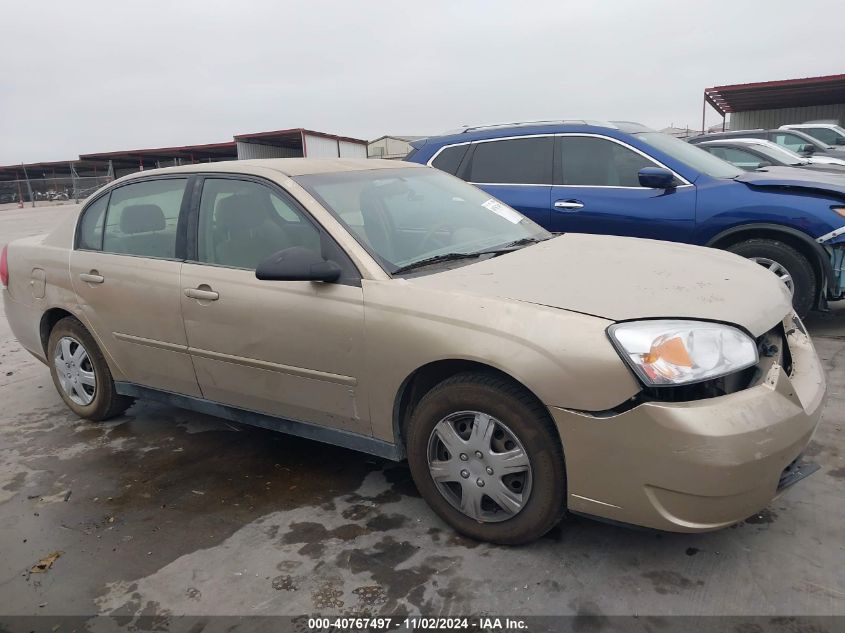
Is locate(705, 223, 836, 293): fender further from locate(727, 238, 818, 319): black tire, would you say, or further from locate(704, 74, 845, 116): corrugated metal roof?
locate(704, 74, 845, 116): corrugated metal roof

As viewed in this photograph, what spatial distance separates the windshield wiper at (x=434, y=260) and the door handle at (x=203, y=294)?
1012mm

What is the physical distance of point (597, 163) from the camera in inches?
220

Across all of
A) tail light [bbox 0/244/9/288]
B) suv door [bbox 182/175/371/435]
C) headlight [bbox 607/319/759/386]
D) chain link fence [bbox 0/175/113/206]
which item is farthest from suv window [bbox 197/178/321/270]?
chain link fence [bbox 0/175/113/206]

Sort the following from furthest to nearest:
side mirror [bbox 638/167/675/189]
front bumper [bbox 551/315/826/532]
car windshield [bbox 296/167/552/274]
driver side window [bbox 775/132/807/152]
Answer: driver side window [bbox 775/132/807/152]
side mirror [bbox 638/167/675/189]
car windshield [bbox 296/167/552/274]
front bumper [bbox 551/315/826/532]

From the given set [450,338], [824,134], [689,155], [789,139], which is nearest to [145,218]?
[450,338]

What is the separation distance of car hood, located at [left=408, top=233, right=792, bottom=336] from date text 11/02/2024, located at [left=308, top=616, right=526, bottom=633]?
1.13 meters

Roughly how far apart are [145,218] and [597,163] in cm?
362

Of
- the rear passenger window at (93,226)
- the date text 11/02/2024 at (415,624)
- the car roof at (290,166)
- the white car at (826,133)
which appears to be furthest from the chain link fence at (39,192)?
the date text 11/02/2024 at (415,624)

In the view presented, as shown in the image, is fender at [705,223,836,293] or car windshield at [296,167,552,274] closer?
car windshield at [296,167,552,274]

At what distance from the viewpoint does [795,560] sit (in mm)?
2520

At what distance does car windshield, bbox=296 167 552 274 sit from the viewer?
312cm

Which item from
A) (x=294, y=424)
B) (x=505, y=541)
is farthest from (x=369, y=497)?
(x=505, y=541)

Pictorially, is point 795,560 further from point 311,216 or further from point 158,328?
point 158,328

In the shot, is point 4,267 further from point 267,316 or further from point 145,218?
point 267,316
